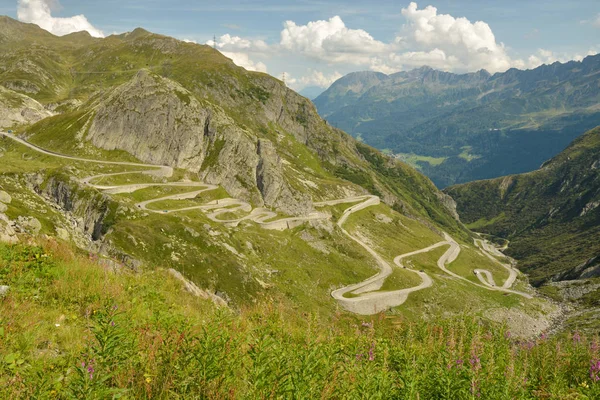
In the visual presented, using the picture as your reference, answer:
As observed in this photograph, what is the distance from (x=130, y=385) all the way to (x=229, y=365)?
86.7 inches

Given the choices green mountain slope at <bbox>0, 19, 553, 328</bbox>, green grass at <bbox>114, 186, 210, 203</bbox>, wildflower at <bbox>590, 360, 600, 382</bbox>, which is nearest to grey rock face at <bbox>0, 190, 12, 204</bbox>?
green mountain slope at <bbox>0, 19, 553, 328</bbox>

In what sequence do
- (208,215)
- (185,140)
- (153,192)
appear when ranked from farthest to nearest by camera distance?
1. (185,140)
2. (153,192)
3. (208,215)

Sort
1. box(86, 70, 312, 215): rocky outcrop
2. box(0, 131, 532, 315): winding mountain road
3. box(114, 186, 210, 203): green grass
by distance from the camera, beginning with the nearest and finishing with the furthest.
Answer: box(0, 131, 532, 315): winding mountain road → box(114, 186, 210, 203): green grass → box(86, 70, 312, 215): rocky outcrop

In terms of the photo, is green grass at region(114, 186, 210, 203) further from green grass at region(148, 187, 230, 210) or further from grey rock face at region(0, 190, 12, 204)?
grey rock face at region(0, 190, 12, 204)

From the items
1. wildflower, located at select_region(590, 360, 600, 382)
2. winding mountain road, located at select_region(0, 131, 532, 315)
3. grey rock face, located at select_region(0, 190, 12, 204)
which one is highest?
wildflower, located at select_region(590, 360, 600, 382)

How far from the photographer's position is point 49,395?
6.77 metres

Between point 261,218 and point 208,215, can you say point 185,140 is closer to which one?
point 261,218

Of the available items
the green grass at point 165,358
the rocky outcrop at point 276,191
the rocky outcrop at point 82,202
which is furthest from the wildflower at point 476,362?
the rocky outcrop at point 276,191

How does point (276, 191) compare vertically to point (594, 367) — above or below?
below

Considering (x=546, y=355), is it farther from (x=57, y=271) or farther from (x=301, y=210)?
(x=301, y=210)

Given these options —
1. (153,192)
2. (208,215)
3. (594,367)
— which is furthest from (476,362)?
(153,192)

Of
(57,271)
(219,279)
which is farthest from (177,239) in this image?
Result: (57,271)

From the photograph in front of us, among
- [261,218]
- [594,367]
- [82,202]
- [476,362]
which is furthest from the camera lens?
[261,218]

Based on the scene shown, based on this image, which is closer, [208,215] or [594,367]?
[594,367]
